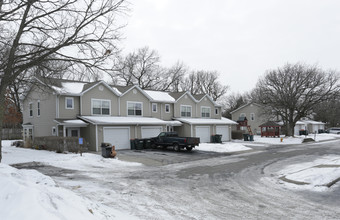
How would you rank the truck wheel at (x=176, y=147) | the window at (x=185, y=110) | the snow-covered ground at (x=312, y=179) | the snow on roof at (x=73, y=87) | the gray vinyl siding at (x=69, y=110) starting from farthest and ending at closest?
the window at (x=185, y=110)
the snow on roof at (x=73, y=87)
the gray vinyl siding at (x=69, y=110)
the truck wheel at (x=176, y=147)
the snow-covered ground at (x=312, y=179)

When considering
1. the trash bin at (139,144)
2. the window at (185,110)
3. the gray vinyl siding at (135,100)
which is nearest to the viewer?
the trash bin at (139,144)

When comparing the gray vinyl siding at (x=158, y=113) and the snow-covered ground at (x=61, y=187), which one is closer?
the snow-covered ground at (x=61, y=187)

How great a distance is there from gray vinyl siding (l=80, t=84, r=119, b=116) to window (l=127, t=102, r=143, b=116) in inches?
69.2

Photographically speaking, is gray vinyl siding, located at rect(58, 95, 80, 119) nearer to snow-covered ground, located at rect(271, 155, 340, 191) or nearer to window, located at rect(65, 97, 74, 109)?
window, located at rect(65, 97, 74, 109)

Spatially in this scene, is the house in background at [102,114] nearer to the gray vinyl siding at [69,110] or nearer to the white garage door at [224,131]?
the gray vinyl siding at [69,110]

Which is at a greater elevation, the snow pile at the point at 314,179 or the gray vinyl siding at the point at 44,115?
the gray vinyl siding at the point at 44,115

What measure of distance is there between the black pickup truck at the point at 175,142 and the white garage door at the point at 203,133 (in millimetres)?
8081

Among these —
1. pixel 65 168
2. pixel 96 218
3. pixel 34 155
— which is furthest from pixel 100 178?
pixel 34 155

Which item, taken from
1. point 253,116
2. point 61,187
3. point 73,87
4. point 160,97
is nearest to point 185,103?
point 160,97

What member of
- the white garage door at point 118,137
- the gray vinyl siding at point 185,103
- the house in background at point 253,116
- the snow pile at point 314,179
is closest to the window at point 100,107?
the white garage door at point 118,137

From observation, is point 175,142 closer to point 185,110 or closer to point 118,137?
point 118,137

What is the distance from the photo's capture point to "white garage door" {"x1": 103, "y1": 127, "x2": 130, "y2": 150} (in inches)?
953

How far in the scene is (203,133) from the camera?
33.8m

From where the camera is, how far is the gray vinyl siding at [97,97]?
25266 millimetres
